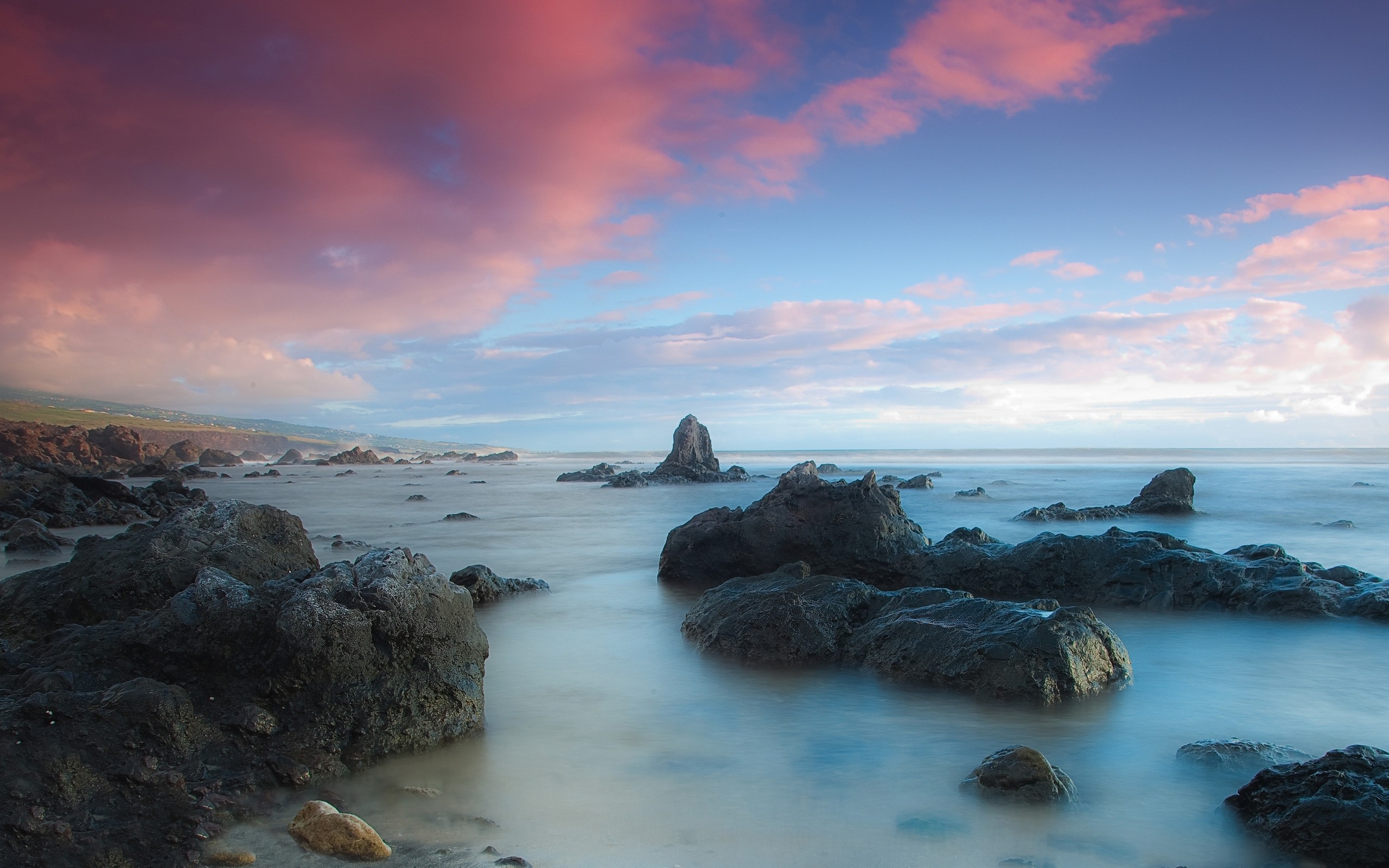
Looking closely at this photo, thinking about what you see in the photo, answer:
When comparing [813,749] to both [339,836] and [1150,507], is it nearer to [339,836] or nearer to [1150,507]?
[339,836]

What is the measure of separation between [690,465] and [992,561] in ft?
121

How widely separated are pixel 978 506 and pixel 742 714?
21278 mm

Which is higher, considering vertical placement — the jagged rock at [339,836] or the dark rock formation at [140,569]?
the dark rock formation at [140,569]

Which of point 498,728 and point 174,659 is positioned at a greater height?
point 174,659

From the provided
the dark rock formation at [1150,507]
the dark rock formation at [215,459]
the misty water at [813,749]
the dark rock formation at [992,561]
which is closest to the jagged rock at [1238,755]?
the misty water at [813,749]

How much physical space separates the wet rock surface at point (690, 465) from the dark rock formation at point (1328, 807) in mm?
37791

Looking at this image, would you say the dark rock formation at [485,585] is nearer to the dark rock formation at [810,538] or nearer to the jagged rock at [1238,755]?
the dark rock formation at [810,538]

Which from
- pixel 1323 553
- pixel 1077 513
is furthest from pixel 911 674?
pixel 1077 513

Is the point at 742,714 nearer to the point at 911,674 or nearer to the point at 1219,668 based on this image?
the point at 911,674

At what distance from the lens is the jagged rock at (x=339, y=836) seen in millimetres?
3414

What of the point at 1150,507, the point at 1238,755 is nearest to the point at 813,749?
the point at 1238,755

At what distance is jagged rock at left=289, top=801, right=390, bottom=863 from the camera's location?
11.2ft

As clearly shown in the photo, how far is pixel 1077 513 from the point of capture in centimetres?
1959

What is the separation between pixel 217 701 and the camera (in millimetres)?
4250
